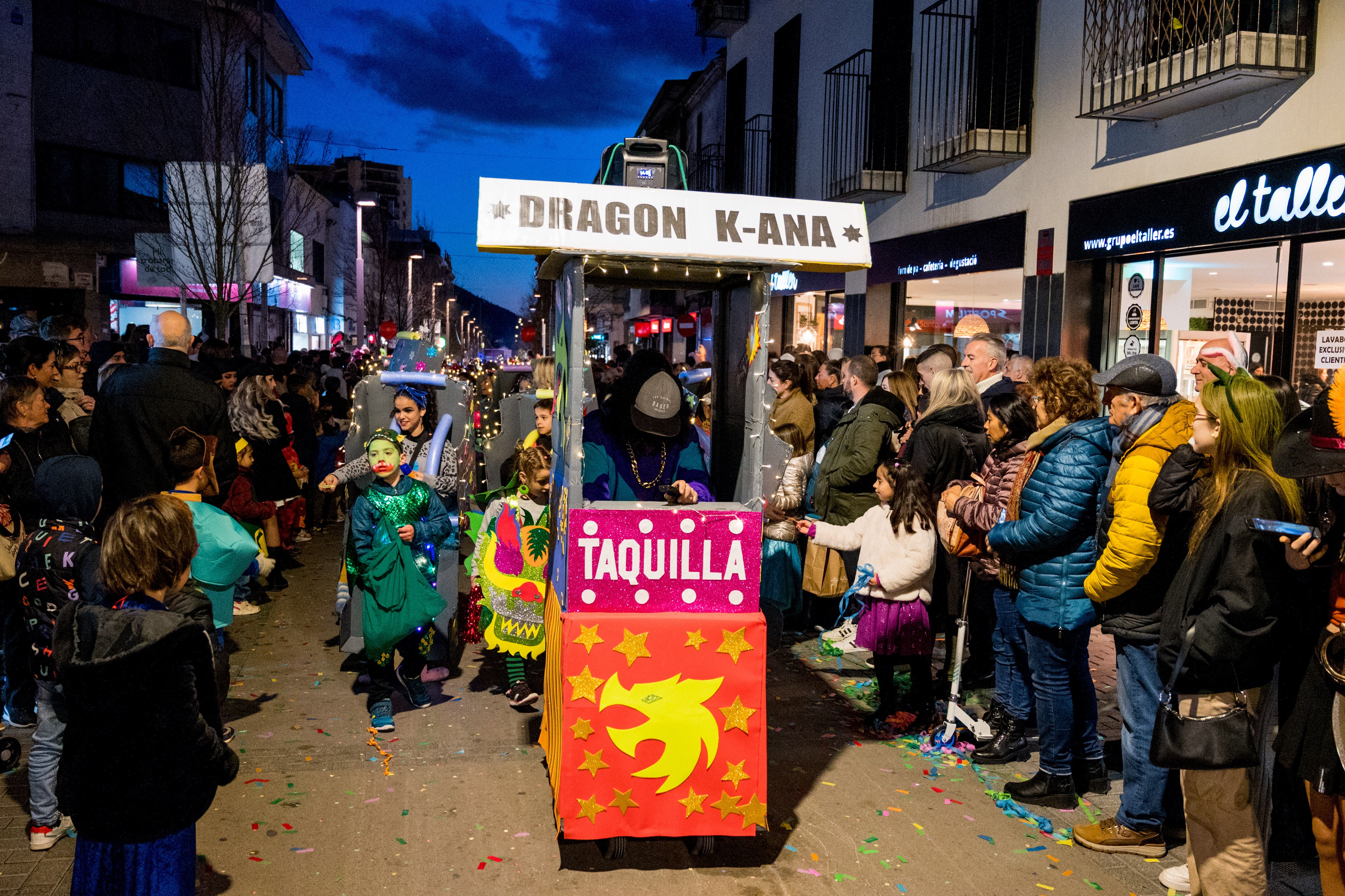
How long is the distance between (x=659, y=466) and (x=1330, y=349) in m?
5.67

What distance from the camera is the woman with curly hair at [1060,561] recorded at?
427cm

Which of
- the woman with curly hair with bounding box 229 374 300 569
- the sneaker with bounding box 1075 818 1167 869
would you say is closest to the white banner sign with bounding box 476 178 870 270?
the sneaker with bounding box 1075 818 1167 869

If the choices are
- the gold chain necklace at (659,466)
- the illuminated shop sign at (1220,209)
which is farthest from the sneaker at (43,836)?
the illuminated shop sign at (1220,209)

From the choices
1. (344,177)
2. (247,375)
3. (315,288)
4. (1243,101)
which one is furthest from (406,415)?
(344,177)

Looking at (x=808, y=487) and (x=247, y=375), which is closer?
(x=808, y=487)

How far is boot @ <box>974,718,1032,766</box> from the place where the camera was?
199 inches

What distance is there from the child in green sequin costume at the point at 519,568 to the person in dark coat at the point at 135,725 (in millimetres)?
2761

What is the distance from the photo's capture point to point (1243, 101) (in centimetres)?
796

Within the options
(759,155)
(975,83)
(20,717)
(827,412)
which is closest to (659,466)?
(20,717)

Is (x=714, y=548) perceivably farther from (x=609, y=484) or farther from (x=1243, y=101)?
(x=1243, y=101)

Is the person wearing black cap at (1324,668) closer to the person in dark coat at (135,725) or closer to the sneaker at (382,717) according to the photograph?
the person in dark coat at (135,725)

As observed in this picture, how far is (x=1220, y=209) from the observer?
8211 millimetres

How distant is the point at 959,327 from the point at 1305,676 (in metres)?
5.55

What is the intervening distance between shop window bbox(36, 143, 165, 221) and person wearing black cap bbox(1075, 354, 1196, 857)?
2517 cm
